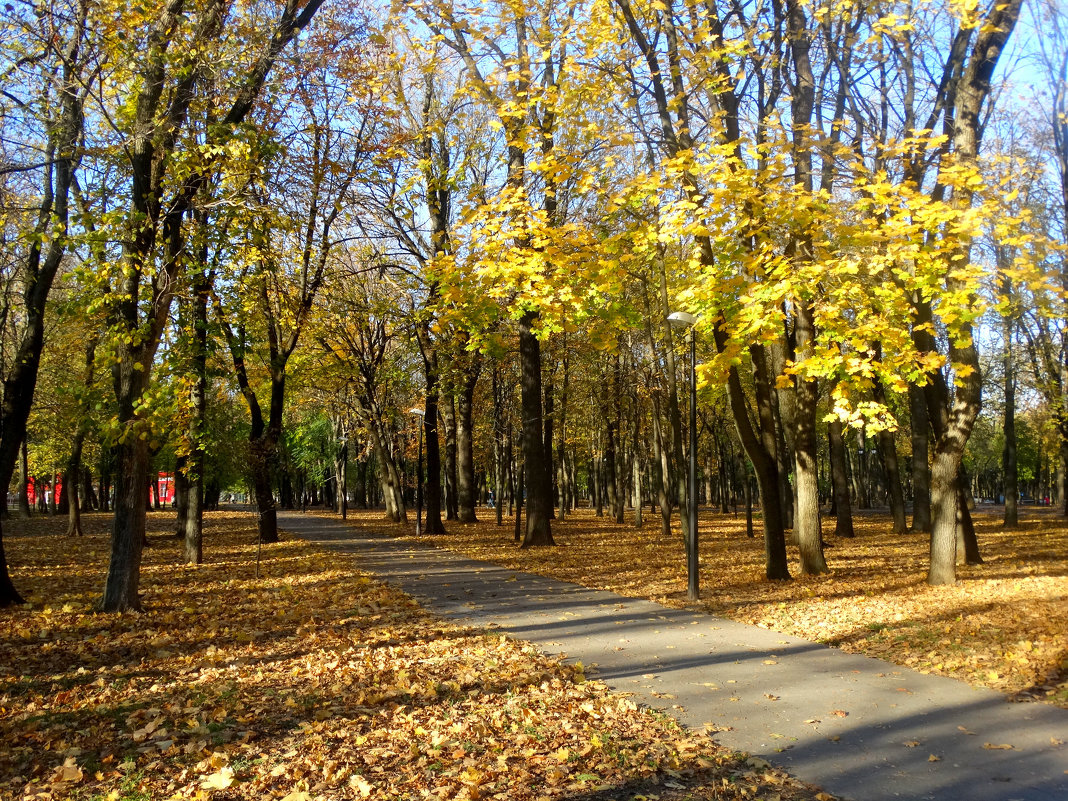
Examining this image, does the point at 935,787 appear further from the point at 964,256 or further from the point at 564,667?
the point at 964,256

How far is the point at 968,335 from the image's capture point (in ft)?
33.3

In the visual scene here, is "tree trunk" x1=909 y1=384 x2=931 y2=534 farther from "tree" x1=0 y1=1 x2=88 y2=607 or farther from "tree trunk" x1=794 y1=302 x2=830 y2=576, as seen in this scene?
"tree" x1=0 y1=1 x2=88 y2=607

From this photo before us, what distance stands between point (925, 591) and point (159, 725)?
9.94m

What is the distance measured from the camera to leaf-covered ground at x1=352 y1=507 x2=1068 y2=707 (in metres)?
7.05

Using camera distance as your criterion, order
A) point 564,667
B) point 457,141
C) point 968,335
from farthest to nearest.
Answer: point 457,141
point 968,335
point 564,667

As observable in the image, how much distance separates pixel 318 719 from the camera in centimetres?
543

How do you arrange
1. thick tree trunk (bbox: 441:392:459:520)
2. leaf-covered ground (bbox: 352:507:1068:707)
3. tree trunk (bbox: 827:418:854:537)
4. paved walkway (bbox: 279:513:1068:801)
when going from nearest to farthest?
paved walkway (bbox: 279:513:1068:801)
leaf-covered ground (bbox: 352:507:1068:707)
tree trunk (bbox: 827:418:854:537)
thick tree trunk (bbox: 441:392:459:520)

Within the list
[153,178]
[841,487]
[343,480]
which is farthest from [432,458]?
[153,178]

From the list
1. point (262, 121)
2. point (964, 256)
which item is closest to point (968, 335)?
point (964, 256)

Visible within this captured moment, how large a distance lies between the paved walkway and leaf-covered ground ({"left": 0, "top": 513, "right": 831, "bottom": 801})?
15.6 inches

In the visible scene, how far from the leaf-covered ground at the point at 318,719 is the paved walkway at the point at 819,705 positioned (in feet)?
1.30

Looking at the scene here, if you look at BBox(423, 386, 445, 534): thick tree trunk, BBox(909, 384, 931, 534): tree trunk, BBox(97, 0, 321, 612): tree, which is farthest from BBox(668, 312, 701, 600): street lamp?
BBox(423, 386, 445, 534): thick tree trunk

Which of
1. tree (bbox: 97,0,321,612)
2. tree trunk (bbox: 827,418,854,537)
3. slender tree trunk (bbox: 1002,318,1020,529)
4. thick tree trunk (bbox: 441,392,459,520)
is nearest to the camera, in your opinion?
tree (bbox: 97,0,321,612)

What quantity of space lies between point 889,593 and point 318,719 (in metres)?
8.62
